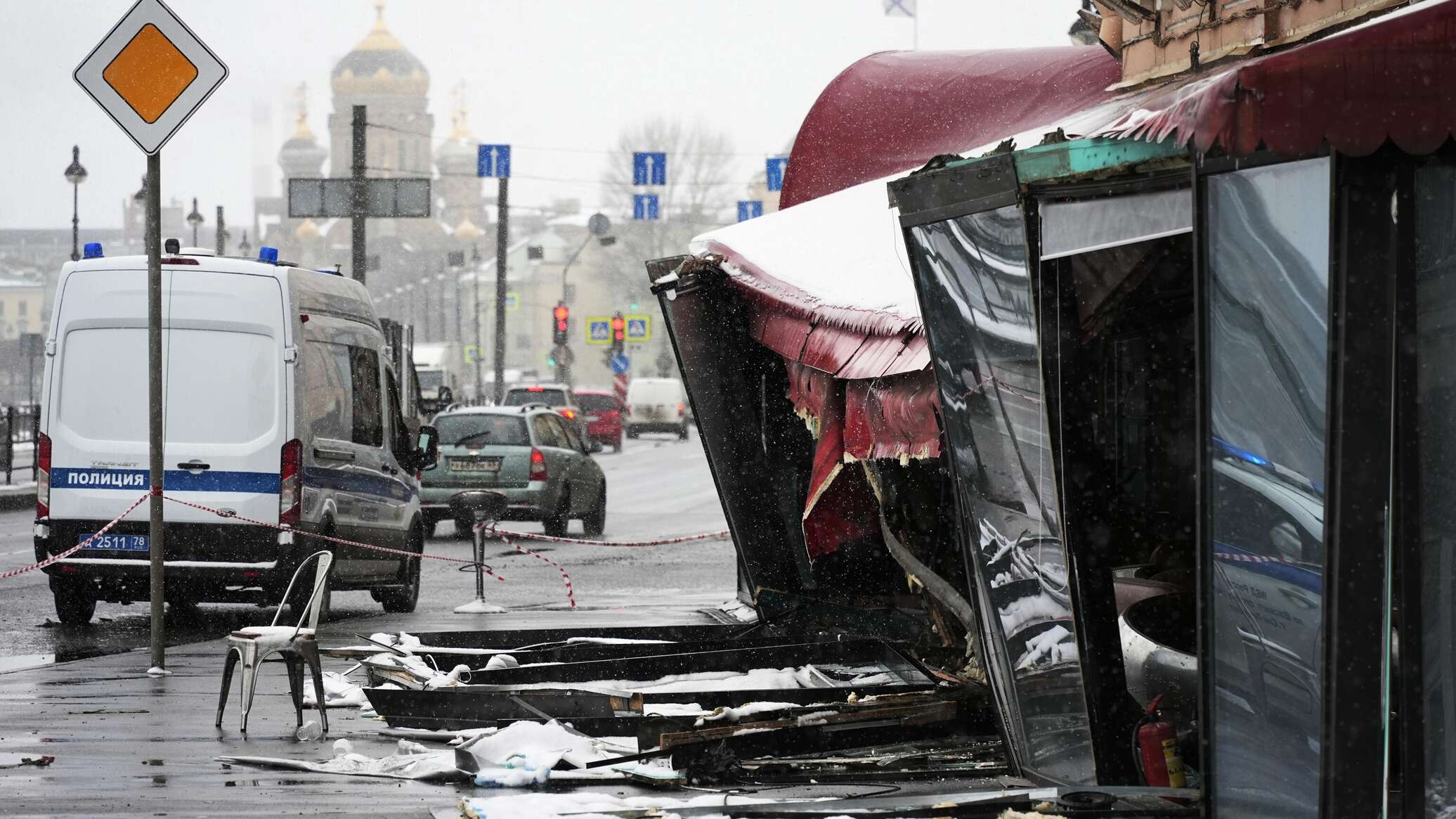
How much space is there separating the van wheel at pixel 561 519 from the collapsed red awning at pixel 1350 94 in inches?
775

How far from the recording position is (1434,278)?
488 cm

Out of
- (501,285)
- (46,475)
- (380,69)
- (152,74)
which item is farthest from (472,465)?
(380,69)

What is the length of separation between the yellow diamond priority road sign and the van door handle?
3957 mm

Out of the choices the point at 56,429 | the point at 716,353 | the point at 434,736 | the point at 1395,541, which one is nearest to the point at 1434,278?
the point at 1395,541

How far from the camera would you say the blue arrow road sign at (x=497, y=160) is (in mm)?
44719

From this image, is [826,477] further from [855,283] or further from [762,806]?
[762,806]

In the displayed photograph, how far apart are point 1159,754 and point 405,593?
999 centimetres

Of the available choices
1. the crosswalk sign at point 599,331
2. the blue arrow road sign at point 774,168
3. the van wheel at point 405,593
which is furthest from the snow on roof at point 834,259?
the crosswalk sign at point 599,331

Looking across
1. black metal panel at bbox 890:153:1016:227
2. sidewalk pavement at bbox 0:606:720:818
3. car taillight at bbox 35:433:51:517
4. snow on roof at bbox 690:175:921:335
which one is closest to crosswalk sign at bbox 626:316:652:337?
car taillight at bbox 35:433:51:517

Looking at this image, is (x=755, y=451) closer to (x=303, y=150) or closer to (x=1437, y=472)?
(x=1437, y=472)

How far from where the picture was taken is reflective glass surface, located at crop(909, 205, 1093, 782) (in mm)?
6551

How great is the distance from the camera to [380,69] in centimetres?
15862

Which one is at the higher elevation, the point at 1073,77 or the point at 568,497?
the point at 1073,77

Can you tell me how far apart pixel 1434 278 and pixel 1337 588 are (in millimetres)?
821
